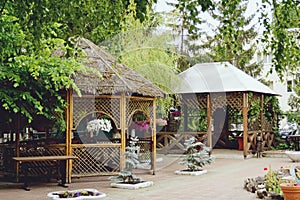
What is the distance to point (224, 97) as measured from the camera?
1623 cm

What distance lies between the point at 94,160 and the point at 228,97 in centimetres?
717

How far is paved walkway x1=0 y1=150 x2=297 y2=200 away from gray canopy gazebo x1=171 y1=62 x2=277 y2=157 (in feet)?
9.16

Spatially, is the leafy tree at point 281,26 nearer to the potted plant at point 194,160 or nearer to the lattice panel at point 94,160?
the lattice panel at point 94,160

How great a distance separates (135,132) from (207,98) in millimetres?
3756

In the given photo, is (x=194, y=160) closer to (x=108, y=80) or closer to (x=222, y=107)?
(x=108, y=80)

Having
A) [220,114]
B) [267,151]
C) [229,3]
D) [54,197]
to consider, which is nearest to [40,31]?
[229,3]

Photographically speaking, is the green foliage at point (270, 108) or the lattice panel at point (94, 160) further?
the green foliage at point (270, 108)

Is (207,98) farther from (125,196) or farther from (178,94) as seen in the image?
(125,196)

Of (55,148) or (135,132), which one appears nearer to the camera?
(55,148)

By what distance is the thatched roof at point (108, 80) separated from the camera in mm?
10180

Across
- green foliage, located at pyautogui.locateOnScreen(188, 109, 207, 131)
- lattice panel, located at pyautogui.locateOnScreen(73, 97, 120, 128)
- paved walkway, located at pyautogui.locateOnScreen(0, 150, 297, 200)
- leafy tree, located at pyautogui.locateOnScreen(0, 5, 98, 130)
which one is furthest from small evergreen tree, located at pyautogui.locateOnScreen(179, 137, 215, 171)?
green foliage, located at pyautogui.locateOnScreen(188, 109, 207, 131)

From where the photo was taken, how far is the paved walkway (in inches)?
329

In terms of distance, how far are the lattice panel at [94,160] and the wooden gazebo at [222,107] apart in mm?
5826

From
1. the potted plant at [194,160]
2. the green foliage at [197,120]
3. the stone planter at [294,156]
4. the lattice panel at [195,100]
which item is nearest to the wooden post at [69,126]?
the potted plant at [194,160]
